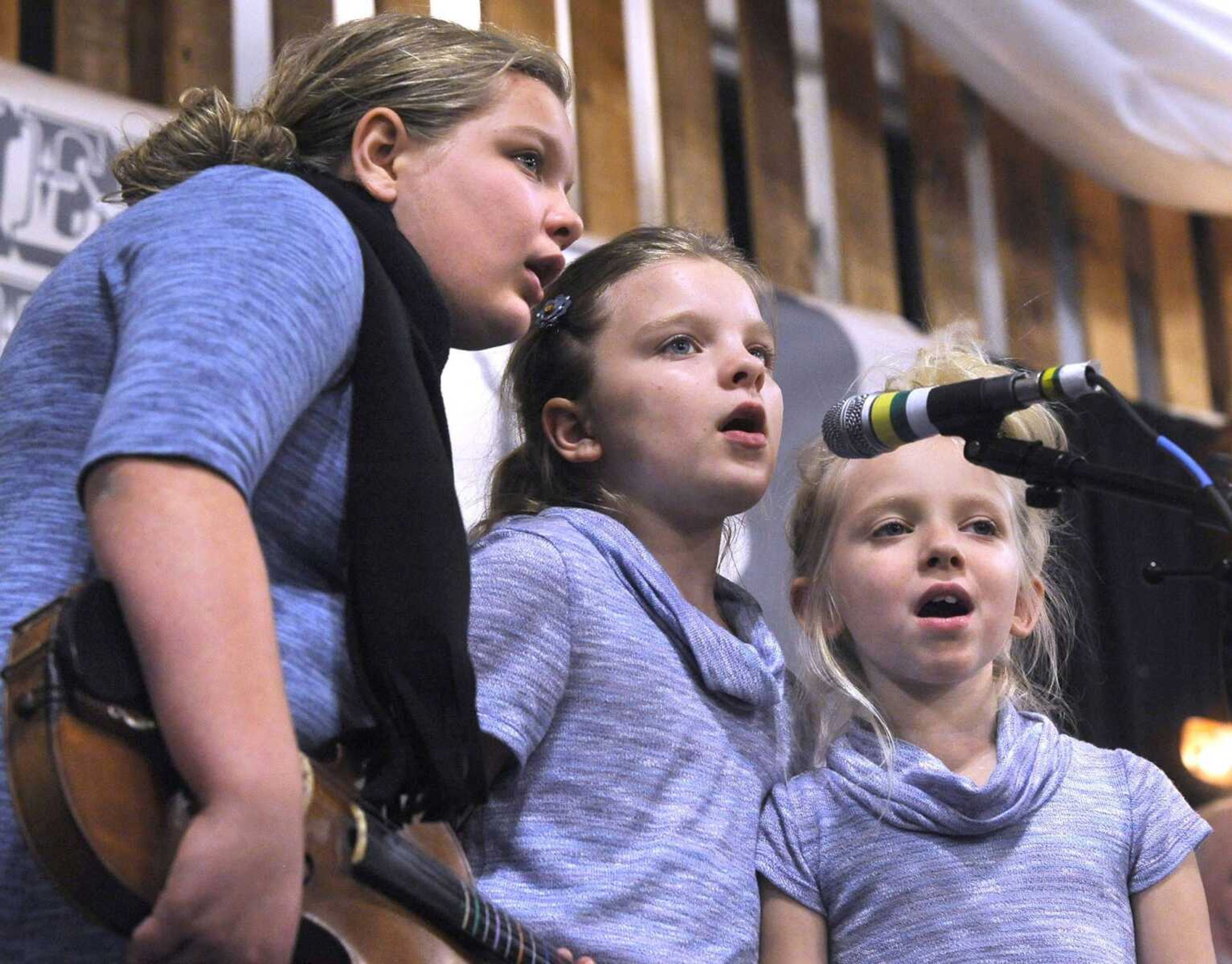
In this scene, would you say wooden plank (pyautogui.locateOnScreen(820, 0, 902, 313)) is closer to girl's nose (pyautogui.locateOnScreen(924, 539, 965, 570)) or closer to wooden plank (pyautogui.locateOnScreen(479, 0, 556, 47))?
wooden plank (pyautogui.locateOnScreen(479, 0, 556, 47))

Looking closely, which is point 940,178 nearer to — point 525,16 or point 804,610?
point 525,16

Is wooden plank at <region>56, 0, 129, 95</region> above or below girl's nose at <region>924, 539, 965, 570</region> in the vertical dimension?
above

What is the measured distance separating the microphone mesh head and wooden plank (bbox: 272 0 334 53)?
1477 mm

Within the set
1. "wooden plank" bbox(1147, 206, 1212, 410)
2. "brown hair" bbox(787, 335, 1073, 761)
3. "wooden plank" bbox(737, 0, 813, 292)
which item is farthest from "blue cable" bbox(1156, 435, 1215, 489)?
"wooden plank" bbox(1147, 206, 1212, 410)

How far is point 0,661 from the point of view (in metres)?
1.01

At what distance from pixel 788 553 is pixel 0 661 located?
1612 millimetres

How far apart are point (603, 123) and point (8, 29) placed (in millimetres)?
1024

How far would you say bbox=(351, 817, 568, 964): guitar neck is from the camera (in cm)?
107

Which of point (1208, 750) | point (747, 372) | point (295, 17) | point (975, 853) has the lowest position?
point (1208, 750)

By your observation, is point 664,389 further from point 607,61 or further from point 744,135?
point 744,135

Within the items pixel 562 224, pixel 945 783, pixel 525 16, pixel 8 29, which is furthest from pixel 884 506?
pixel 8 29

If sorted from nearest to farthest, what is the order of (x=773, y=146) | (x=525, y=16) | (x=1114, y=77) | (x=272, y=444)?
(x=272, y=444)
(x=525, y=16)
(x=1114, y=77)
(x=773, y=146)

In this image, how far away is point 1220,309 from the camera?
386 cm

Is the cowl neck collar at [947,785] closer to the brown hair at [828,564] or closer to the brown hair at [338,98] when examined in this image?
the brown hair at [828,564]
